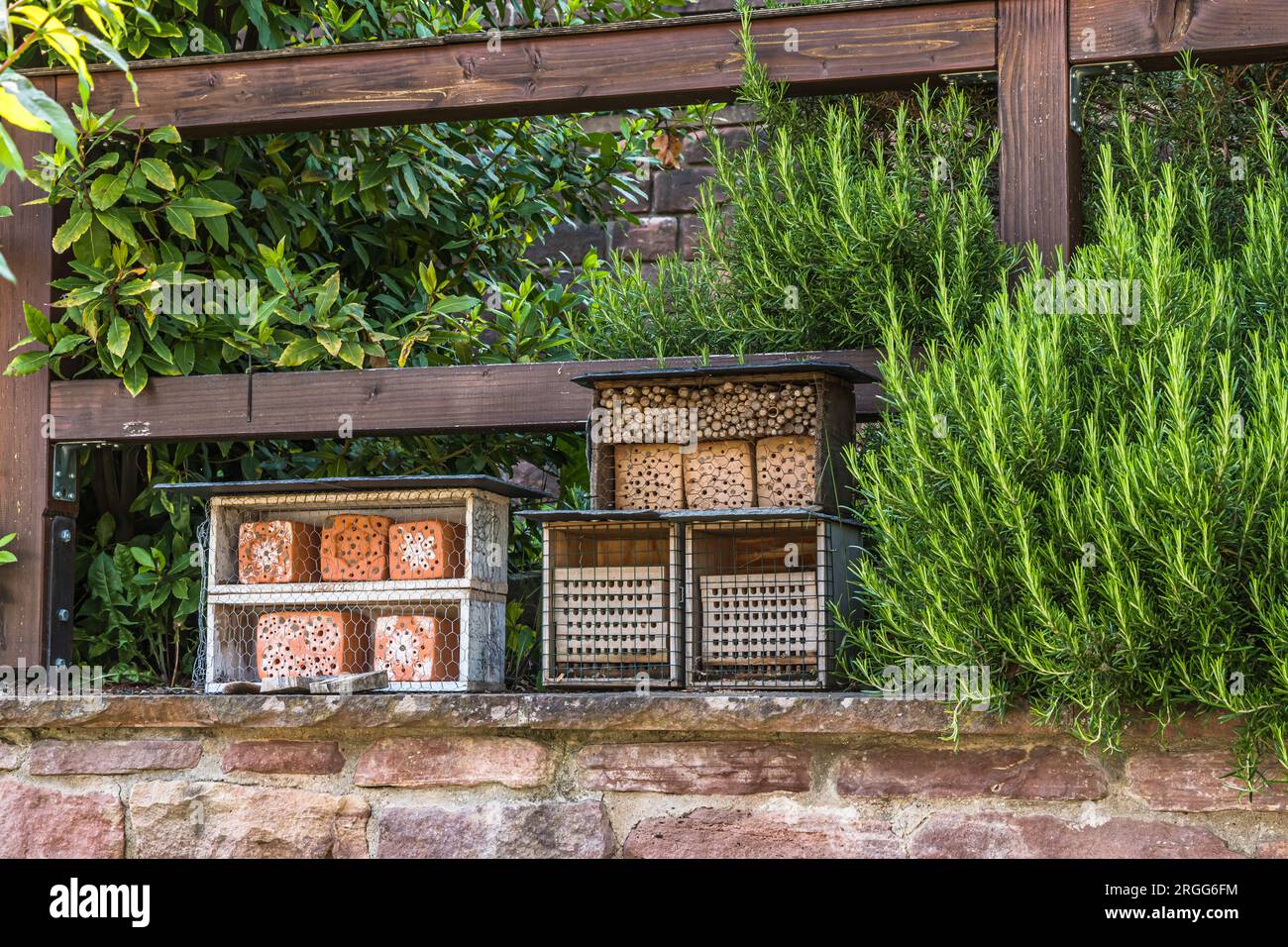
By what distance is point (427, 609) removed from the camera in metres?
3.14

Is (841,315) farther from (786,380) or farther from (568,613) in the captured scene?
(568,613)

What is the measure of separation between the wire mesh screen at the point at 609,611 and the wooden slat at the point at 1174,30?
3.90ft

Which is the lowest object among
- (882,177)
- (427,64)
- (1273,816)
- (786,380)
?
(1273,816)

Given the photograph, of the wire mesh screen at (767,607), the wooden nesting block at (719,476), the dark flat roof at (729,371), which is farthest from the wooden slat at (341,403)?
the wire mesh screen at (767,607)

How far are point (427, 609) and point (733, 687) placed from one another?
0.66 meters

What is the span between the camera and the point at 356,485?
3051mm

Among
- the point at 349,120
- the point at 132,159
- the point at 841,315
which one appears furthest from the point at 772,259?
the point at 132,159

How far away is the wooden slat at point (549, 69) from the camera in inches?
121

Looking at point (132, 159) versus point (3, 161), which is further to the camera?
point (132, 159)

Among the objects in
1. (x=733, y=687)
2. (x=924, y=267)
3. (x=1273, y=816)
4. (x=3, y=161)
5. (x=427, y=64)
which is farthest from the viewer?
(x=427, y=64)

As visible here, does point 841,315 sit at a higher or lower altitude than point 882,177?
lower

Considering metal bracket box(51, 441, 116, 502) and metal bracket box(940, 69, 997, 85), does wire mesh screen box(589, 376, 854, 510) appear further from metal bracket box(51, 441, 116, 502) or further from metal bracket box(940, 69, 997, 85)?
metal bracket box(51, 441, 116, 502)

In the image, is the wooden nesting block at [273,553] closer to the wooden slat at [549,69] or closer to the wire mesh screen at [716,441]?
the wire mesh screen at [716,441]

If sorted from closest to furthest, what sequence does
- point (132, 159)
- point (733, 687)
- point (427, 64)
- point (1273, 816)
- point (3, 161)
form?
1. point (3, 161)
2. point (1273, 816)
3. point (733, 687)
4. point (427, 64)
5. point (132, 159)
